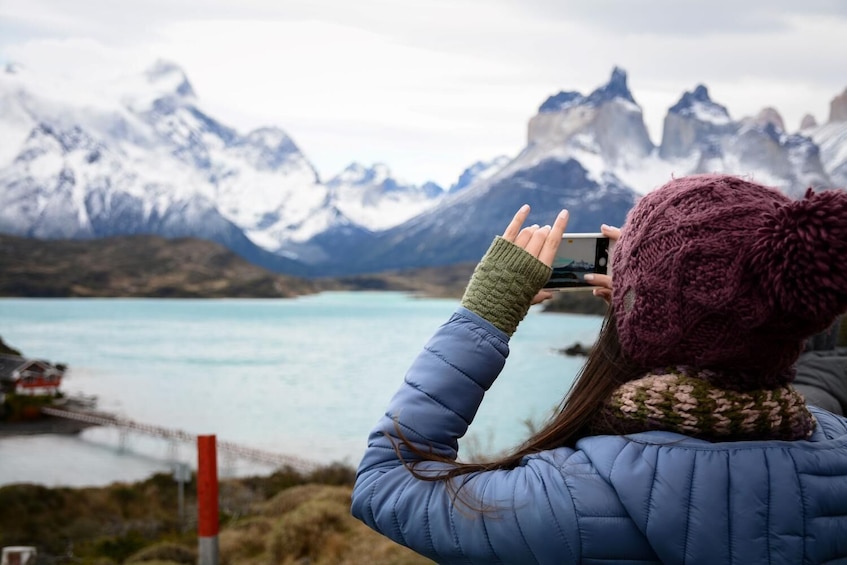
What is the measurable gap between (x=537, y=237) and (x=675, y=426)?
0.26 metres

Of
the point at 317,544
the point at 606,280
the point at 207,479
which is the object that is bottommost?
the point at 317,544

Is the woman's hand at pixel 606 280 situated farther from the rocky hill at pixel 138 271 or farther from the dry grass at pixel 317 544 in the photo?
the rocky hill at pixel 138 271

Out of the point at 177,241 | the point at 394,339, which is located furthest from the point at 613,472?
the point at 177,241

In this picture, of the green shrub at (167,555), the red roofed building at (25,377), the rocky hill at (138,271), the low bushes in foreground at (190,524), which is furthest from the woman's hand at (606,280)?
the rocky hill at (138,271)

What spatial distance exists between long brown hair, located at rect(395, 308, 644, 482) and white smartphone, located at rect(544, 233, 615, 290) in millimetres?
96

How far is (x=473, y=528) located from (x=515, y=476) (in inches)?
2.7

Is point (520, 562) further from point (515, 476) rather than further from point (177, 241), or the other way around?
point (177, 241)

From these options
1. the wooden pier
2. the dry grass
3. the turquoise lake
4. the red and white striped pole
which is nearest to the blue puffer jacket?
the red and white striped pole

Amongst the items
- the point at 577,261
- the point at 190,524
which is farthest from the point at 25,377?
the point at 577,261

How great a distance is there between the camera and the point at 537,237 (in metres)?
0.94

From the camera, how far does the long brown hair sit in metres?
0.92

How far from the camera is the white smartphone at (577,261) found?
41.3 inches

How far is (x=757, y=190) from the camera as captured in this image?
0.81 metres

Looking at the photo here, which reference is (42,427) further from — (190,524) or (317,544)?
(317,544)
